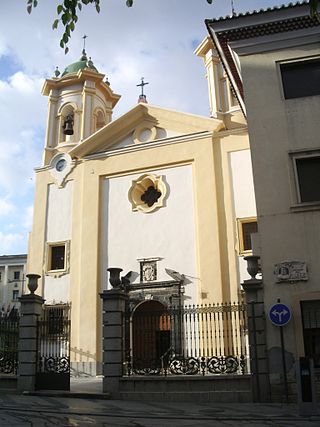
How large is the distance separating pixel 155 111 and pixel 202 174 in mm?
4078

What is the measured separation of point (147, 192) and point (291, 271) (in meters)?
11.1

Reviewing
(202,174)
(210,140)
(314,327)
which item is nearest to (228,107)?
(210,140)

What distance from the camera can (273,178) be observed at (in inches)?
481

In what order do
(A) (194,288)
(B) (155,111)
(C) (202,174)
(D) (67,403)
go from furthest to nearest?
(B) (155,111) → (C) (202,174) → (A) (194,288) → (D) (67,403)

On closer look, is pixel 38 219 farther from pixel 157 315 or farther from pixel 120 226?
pixel 157 315

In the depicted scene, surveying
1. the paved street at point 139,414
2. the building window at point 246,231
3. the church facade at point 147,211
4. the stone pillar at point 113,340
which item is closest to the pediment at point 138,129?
the church facade at point 147,211

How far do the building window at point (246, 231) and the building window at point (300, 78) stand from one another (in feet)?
22.7

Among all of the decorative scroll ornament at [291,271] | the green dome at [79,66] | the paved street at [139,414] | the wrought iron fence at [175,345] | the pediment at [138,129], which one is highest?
the green dome at [79,66]

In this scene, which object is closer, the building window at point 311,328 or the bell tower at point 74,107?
the building window at point 311,328

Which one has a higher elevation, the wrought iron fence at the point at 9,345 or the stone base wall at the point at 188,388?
the wrought iron fence at the point at 9,345

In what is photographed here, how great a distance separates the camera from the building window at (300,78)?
12.8 metres

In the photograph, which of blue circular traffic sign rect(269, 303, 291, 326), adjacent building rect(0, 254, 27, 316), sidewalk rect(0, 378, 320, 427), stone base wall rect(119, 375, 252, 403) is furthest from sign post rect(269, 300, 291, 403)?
adjacent building rect(0, 254, 27, 316)

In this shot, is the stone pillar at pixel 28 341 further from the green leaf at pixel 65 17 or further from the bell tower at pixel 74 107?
the bell tower at pixel 74 107

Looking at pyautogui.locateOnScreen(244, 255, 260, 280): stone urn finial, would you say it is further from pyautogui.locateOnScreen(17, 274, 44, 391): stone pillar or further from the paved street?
pyautogui.locateOnScreen(17, 274, 44, 391): stone pillar
